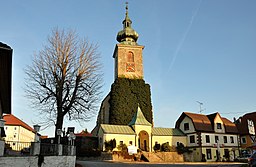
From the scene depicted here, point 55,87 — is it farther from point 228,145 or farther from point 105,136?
point 228,145

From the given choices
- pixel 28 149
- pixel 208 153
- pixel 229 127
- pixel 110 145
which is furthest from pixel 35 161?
pixel 229 127

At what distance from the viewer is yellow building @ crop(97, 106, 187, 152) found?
3609 cm

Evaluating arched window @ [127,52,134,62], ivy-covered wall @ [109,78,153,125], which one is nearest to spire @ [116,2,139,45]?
arched window @ [127,52,134,62]

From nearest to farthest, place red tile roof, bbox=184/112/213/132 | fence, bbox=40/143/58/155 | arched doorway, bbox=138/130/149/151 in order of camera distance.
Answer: fence, bbox=40/143/58/155
arched doorway, bbox=138/130/149/151
red tile roof, bbox=184/112/213/132

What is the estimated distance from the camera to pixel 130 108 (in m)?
45.2

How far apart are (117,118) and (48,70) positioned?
77.4 ft

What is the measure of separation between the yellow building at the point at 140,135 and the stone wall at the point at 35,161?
18546 millimetres

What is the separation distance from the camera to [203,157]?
37.9 metres

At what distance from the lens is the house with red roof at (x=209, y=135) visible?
3900 cm

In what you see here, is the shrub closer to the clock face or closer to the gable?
the gable

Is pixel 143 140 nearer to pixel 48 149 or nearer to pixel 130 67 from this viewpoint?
pixel 130 67

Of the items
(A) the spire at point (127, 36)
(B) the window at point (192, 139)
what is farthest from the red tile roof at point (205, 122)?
(A) the spire at point (127, 36)

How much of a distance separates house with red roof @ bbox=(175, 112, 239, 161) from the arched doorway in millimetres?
6698

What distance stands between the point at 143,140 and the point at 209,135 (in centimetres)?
1049
